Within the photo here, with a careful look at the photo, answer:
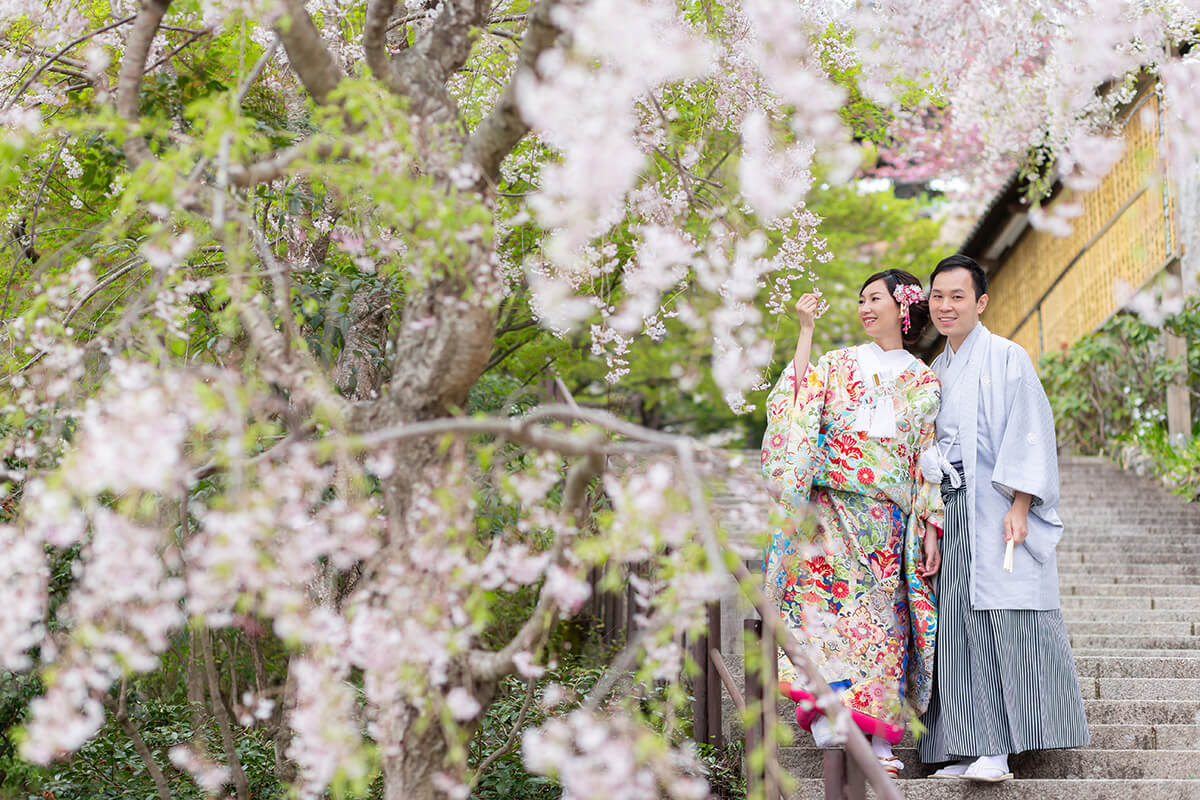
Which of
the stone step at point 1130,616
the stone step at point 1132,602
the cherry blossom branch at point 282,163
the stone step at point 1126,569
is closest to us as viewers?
the cherry blossom branch at point 282,163

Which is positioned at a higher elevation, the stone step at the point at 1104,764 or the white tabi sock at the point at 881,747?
the white tabi sock at the point at 881,747

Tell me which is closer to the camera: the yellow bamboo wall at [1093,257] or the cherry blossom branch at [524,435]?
the cherry blossom branch at [524,435]

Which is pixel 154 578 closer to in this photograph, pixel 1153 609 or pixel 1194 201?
pixel 1153 609

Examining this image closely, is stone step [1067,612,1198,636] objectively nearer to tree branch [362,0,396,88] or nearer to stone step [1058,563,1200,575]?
stone step [1058,563,1200,575]

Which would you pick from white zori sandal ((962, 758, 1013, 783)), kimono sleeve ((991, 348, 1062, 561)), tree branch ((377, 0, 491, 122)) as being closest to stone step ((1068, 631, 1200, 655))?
kimono sleeve ((991, 348, 1062, 561))

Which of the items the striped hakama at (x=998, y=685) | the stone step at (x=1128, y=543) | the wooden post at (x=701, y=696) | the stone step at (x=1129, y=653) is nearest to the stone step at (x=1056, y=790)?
the striped hakama at (x=998, y=685)

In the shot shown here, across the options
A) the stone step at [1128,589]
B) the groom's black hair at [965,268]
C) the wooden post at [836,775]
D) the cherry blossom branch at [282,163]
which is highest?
the cherry blossom branch at [282,163]

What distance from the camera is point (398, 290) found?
4477mm

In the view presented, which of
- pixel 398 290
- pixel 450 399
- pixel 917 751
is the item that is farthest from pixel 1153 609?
pixel 450 399

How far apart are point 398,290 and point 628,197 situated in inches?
38.8

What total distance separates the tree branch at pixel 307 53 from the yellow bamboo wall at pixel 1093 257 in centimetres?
716

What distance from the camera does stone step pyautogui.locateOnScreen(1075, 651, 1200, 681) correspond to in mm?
4906

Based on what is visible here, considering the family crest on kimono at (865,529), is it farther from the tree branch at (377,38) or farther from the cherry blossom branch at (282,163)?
the cherry blossom branch at (282,163)

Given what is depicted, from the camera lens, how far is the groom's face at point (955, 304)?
406 cm
